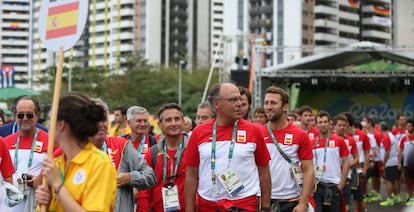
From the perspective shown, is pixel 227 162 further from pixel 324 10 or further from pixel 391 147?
pixel 324 10

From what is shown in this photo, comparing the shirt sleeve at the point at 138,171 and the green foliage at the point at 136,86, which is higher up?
the green foliage at the point at 136,86

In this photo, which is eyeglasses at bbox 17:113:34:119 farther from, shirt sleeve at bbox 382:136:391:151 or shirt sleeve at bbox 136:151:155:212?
shirt sleeve at bbox 382:136:391:151

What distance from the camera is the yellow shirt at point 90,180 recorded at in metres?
3.78

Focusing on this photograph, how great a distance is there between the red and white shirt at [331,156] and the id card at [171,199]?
14.2 feet

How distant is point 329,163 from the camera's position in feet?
34.9

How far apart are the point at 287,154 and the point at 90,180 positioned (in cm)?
373

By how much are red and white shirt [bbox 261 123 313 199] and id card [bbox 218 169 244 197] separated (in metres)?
1.35

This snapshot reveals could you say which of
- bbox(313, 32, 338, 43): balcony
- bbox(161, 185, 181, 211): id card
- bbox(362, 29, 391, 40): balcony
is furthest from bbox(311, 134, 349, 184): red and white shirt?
bbox(362, 29, 391, 40): balcony

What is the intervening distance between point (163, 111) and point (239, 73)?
24174 mm

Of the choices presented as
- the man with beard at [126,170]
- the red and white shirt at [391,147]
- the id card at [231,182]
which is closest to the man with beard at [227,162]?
the id card at [231,182]

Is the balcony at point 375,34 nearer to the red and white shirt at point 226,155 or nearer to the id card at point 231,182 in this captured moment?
the red and white shirt at point 226,155

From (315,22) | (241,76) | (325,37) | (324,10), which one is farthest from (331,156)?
(325,37)

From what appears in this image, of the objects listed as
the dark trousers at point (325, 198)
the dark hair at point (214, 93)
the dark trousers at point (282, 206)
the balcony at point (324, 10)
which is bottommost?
the dark trousers at point (325, 198)

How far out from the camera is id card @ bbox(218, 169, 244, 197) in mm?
5969
